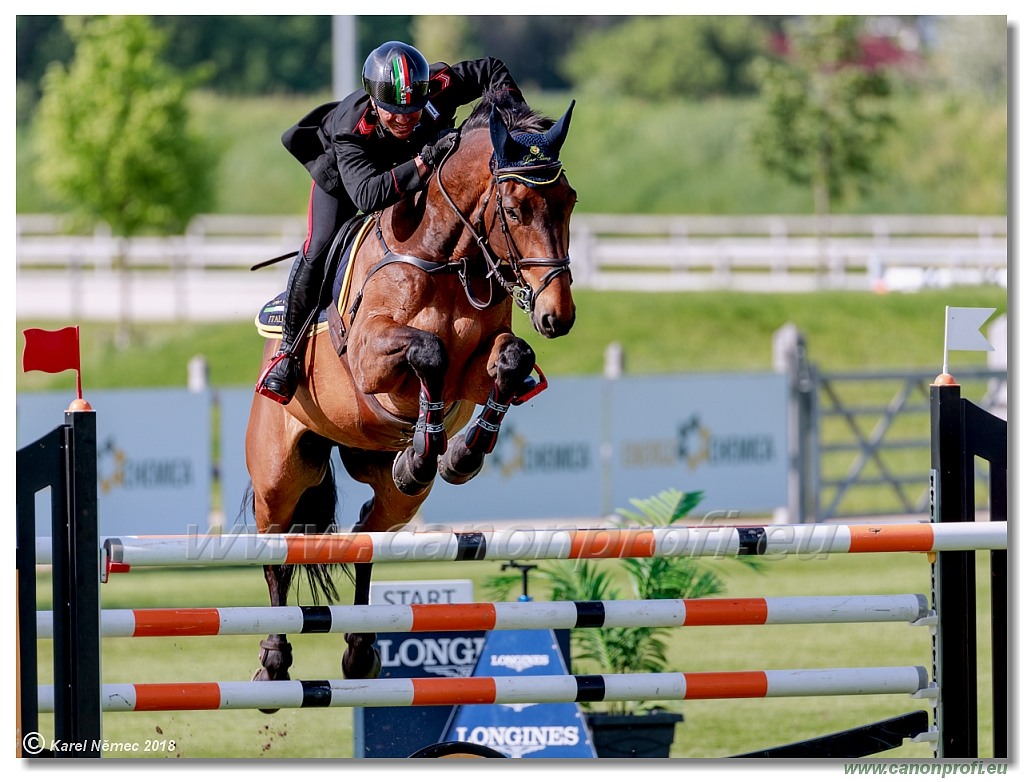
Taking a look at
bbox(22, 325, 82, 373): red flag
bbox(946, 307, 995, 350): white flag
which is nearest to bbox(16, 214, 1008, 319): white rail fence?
bbox(946, 307, 995, 350): white flag

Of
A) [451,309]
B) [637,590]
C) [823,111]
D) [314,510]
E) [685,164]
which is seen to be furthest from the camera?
[685,164]

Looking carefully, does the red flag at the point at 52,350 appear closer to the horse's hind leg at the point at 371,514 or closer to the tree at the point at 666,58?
the horse's hind leg at the point at 371,514

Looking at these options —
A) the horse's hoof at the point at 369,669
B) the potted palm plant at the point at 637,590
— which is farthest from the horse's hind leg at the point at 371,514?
the potted palm plant at the point at 637,590

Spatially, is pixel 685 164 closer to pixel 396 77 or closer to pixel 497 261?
pixel 396 77

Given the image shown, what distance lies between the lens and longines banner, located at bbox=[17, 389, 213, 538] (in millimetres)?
9766

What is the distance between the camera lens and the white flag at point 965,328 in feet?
13.5

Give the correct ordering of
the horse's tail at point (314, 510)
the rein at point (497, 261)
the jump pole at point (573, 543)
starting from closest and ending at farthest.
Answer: the jump pole at point (573, 543) → the rein at point (497, 261) → the horse's tail at point (314, 510)

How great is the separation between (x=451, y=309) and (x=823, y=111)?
15.9 m

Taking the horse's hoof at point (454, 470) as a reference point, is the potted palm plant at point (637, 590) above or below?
below

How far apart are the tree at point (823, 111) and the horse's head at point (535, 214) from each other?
1568 centimetres

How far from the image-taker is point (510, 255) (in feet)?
13.4

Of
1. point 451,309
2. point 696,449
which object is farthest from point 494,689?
point 696,449

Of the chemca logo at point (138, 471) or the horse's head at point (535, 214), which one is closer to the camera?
the horse's head at point (535, 214)

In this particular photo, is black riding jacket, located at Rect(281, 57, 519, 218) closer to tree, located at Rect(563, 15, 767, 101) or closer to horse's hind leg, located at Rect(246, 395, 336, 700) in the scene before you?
horse's hind leg, located at Rect(246, 395, 336, 700)
